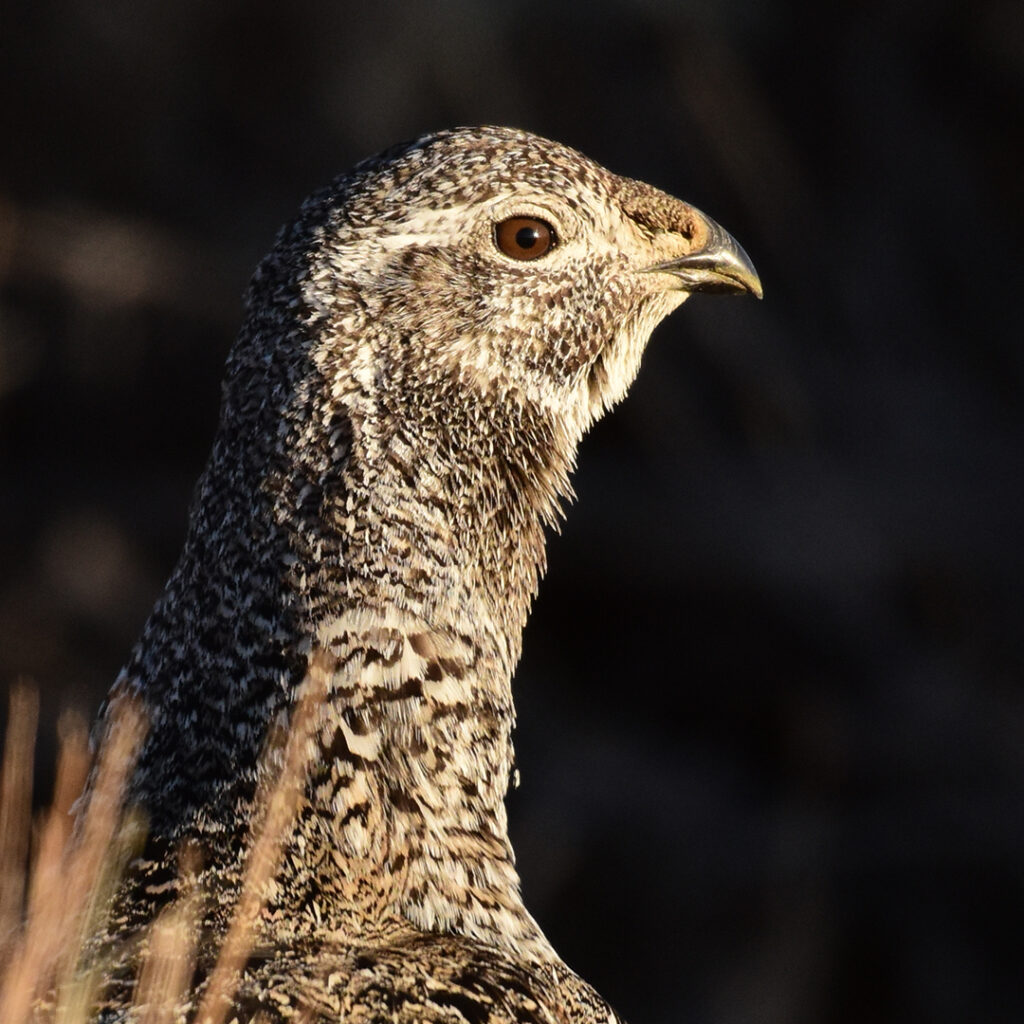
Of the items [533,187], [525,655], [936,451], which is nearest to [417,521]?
[533,187]

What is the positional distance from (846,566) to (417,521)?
5.02m

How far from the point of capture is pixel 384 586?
10.2 feet

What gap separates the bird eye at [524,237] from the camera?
3604mm

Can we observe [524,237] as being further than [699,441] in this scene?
No

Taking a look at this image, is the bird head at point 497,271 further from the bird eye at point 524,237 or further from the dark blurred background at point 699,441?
the dark blurred background at point 699,441

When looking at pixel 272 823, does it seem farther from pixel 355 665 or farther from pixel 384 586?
pixel 384 586

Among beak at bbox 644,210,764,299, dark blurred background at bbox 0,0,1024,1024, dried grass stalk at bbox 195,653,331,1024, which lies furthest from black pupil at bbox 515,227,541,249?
dark blurred background at bbox 0,0,1024,1024

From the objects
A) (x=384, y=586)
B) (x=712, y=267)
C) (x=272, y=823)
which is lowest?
(x=272, y=823)

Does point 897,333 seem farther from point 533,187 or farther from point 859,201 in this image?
point 533,187

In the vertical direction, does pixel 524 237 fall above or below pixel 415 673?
above

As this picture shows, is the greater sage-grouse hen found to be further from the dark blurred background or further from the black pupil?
the dark blurred background

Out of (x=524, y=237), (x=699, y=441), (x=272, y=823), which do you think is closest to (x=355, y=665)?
(x=272, y=823)

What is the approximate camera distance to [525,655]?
26.2ft

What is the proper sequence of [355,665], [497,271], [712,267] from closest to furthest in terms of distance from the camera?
[355,665], [497,271], [712,267]
